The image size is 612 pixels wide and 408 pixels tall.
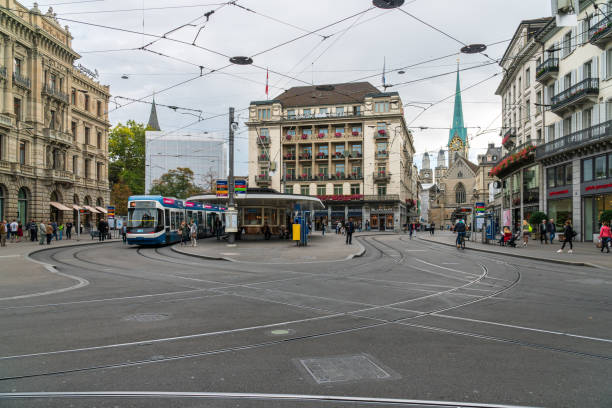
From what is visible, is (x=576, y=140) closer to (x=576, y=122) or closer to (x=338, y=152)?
(x=576, y=122)

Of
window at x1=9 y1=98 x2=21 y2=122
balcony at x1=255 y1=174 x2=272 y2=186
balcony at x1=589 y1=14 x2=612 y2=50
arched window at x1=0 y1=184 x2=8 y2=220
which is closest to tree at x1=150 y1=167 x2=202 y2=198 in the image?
balcony at x1=255 y1=174 x2=272 y2=186

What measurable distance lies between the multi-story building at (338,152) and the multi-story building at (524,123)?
2106 cm

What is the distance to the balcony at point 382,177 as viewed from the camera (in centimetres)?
6575

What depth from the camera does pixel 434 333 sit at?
241 inches

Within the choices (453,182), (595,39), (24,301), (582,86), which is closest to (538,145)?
(582,86)

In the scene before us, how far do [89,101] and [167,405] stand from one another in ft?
168

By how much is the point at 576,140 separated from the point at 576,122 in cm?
215

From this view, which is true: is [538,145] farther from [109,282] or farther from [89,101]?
[89,101]

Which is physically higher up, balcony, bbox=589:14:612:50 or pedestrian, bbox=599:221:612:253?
balcony, bbox=589:14:612:50

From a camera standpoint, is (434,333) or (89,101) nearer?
(434,333)

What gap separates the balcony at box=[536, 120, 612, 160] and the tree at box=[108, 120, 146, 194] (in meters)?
53.4

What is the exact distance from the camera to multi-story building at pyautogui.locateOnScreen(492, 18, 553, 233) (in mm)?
36812

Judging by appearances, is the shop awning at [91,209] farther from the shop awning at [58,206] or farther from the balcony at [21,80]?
the balcony at [21,80]

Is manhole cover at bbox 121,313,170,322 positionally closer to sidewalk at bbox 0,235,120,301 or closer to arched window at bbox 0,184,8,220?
sidewalk at bbox 0,235,120,301
